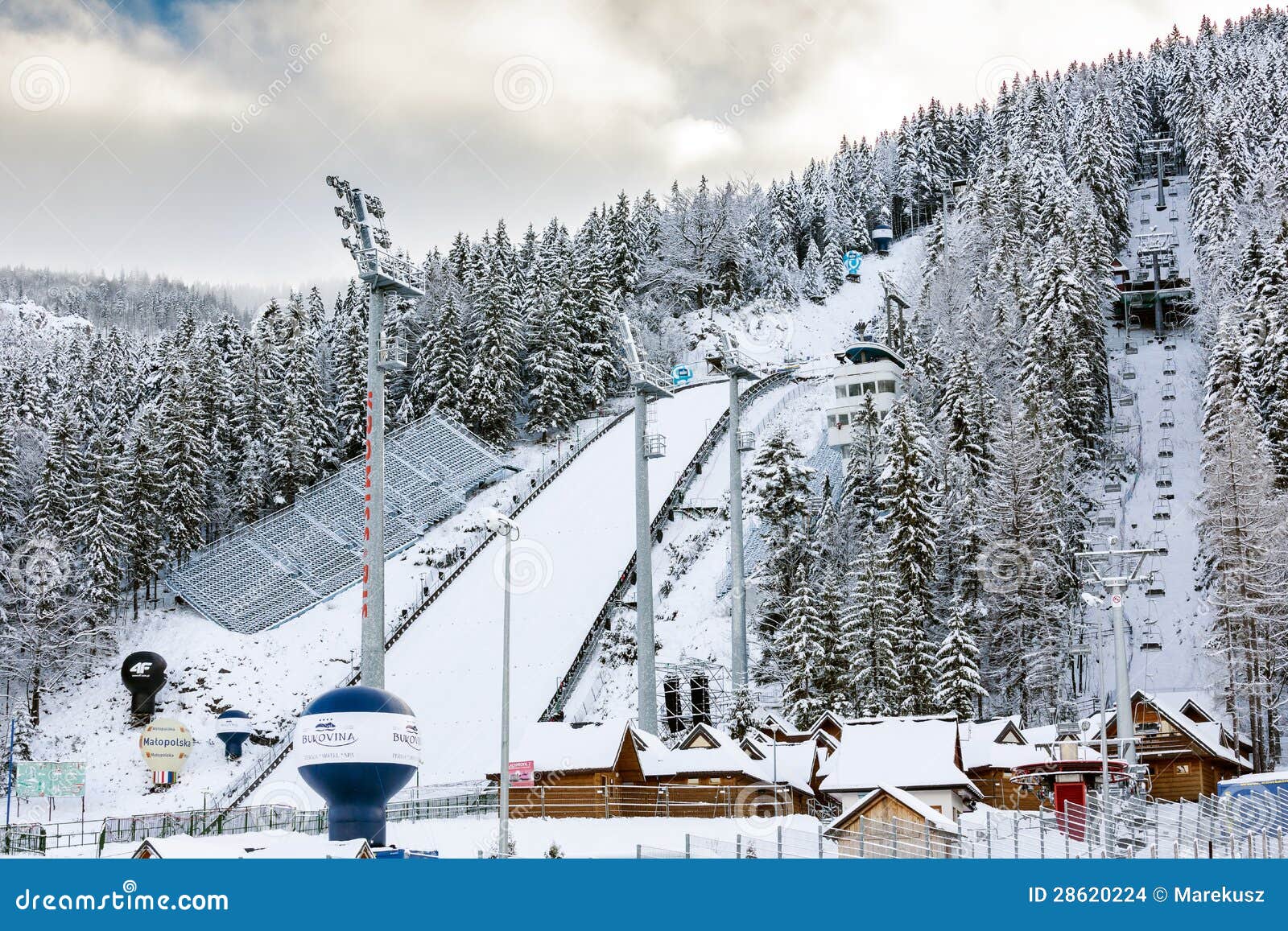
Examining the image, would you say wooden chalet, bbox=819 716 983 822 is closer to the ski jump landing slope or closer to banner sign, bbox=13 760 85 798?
the ski jump landing slope

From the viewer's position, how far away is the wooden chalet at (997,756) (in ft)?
132

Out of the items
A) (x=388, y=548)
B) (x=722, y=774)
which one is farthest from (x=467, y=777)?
(x=388, y=548)

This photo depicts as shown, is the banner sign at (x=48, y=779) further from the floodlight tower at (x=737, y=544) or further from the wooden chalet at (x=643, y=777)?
the floodlight tower at (x=737, y=544)

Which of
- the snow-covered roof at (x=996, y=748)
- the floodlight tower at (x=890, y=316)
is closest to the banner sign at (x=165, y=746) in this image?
the snow-covered roof at (x=996, y=748)

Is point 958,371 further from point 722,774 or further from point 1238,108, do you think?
point 1238,108

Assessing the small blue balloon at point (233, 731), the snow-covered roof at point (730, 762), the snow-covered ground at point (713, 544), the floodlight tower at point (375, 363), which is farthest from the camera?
the snow-covered ground at point (713, 544)

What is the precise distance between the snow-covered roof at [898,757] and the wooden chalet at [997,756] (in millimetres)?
4343

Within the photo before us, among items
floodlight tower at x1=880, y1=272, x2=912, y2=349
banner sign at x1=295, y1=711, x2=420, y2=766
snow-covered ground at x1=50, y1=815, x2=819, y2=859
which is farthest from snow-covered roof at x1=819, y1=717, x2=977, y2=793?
floodlight tower at x1=880, y1=272, x2=912, y2=349

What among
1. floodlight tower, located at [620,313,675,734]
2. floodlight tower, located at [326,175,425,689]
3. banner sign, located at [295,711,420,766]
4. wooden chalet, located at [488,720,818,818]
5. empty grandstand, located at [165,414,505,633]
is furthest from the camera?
empty grandstand, located at [165,414,505,633]

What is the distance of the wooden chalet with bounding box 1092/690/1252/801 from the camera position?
1661 inches

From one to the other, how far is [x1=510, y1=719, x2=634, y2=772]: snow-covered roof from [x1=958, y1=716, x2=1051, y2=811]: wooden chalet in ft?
33.3

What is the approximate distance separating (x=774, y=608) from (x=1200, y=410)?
3523cm

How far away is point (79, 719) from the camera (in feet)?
180

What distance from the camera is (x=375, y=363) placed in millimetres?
33094
